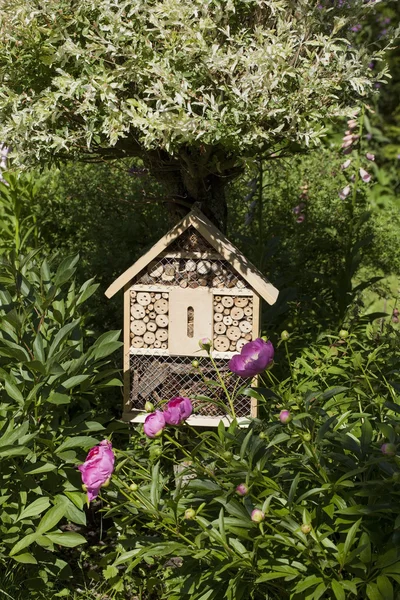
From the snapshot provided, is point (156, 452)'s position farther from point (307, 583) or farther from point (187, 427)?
point (187, 427)

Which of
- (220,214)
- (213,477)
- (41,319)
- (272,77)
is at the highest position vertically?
(272,77)

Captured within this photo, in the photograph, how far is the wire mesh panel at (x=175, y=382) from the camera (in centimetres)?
311

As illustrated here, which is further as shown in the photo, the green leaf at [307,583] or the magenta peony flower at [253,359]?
the magenta peony flower at [253,359]

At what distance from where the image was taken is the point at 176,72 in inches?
108

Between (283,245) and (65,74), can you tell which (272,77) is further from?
(283,245)

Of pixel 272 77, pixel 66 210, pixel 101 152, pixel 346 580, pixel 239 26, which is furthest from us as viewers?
pixel 66 210

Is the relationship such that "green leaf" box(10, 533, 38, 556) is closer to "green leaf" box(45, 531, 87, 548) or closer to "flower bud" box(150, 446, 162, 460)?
"green leaf" box(45, 531, 87, 548)

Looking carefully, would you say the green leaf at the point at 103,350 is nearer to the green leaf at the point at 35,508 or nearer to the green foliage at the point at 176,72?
the green leaf at the point at 35,508

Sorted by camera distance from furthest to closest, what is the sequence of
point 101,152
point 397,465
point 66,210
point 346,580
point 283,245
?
point 66,210, point 283,245, point 101,152, point 397,465, point 346,580

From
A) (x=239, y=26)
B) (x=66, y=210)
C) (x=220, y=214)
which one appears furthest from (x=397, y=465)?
(x=66, y=210)

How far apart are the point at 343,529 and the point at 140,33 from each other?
1.71 m

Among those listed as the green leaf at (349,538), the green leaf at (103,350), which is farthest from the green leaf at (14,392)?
the green leaf at (349,538)

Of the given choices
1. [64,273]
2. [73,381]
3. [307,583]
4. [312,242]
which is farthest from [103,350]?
[312,242]

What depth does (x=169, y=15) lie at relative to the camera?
2.73 meters
